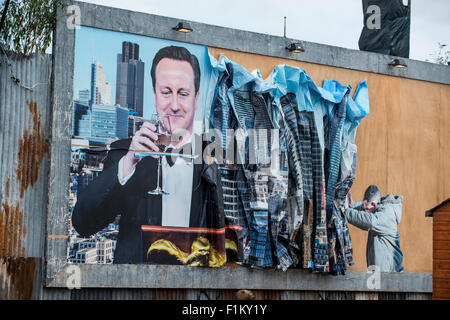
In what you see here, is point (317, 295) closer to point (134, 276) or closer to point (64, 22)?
point (134, 276)

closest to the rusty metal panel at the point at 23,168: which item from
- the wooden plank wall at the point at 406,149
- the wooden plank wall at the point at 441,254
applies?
the wooden plank wall at the point at 406,149

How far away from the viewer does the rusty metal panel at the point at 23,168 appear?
11031 millimetres

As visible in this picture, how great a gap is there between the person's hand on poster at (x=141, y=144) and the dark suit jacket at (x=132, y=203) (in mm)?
89

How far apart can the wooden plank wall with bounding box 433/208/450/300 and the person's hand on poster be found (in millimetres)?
4567

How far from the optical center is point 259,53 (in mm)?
13219

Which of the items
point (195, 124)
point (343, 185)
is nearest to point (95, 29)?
point (195, 124)

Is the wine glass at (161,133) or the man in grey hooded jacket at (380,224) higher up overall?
the wine glass at (161,133)

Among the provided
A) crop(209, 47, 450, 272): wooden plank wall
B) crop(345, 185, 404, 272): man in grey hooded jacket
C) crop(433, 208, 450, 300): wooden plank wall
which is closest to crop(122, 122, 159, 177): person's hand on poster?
crop(209, 47, 450, 272): wooden plank wall

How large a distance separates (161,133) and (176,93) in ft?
2.34

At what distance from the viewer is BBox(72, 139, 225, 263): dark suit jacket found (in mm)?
11492

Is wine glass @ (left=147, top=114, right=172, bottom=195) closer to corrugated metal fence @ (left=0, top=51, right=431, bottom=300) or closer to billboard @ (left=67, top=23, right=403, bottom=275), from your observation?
billboard @ (left=67, top=23, right=403, bottom=275)

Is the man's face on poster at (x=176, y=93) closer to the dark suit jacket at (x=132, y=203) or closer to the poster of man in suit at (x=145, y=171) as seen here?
the poster of man in suit at (x=145, y=171)

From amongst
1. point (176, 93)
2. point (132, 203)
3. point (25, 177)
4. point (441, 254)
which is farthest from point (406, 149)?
point (25, 177)
